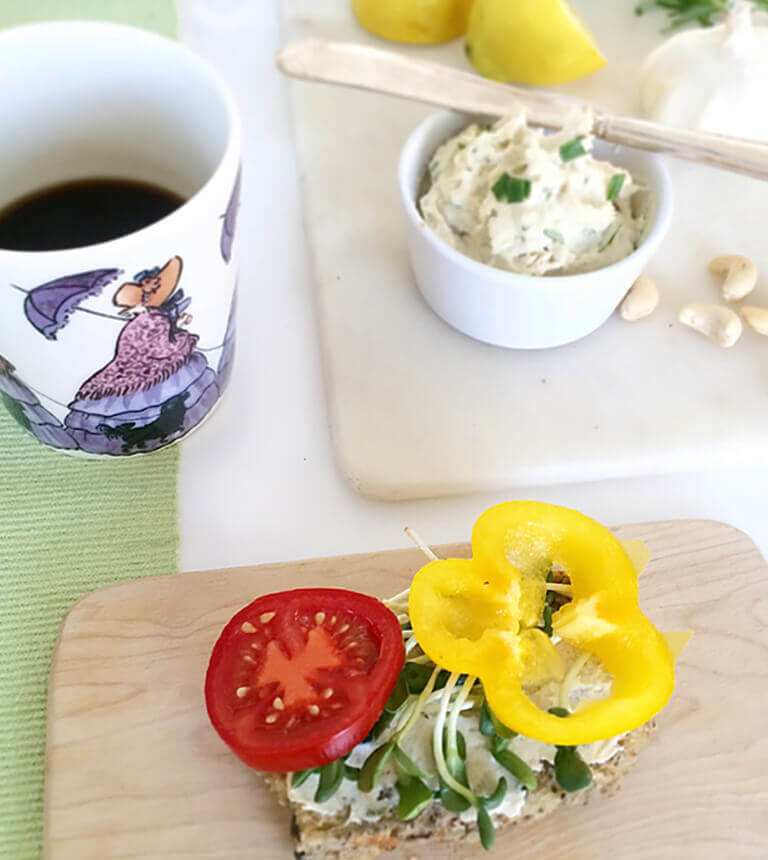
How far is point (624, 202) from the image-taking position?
896 mm

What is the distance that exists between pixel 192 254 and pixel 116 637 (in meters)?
0.31

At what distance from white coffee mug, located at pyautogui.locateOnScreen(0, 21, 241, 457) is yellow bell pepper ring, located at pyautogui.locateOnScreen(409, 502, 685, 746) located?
28cm

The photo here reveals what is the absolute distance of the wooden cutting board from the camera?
2.00ft

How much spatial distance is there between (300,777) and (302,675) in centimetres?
7

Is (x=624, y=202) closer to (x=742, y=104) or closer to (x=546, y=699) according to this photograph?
(x=742, y=104)

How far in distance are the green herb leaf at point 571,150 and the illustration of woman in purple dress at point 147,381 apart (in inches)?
15.6

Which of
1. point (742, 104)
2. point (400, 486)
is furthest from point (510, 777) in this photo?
point (742, 104)

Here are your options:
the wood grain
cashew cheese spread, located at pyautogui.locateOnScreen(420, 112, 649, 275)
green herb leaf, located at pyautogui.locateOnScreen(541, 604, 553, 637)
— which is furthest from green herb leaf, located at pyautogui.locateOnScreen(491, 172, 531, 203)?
green herb leaf, located at pyautogui.locateOnScreen(541, 604, 553, 637)

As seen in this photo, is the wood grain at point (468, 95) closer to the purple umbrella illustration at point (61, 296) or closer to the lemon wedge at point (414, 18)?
the lemon wedge at point (414, 18)

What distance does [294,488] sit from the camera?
82 cm

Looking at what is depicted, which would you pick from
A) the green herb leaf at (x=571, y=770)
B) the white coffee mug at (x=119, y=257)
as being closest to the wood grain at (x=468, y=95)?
the white coffee mug at (x=119, y=257)

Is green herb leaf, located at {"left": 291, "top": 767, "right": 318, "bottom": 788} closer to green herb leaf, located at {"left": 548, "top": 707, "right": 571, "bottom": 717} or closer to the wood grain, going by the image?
green herb leaf, located at {"left": 548, "top": 707, "right": 571, "bottom": 717}

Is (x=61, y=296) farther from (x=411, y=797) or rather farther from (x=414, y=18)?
(x=414, y=18)

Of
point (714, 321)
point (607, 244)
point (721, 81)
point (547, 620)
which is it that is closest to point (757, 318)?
point (714, 321)
